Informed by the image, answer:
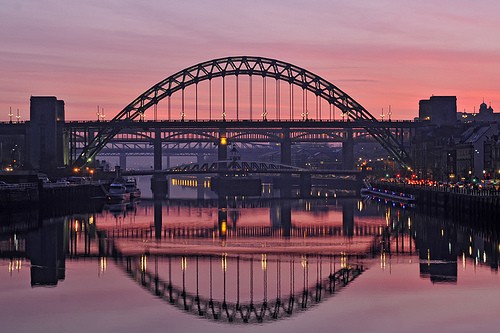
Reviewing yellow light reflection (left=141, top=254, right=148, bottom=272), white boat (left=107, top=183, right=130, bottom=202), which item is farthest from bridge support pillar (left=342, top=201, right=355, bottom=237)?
white boat (left=107, top=183, right=130, bottom=202)

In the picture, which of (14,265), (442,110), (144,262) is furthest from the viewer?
(442,110)

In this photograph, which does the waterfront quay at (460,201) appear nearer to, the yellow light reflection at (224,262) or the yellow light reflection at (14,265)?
the yellow light reflection at (224,262)

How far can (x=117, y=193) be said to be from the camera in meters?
132

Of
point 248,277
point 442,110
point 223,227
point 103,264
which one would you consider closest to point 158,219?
point 223,227

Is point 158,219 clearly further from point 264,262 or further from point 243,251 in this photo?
point 264,262

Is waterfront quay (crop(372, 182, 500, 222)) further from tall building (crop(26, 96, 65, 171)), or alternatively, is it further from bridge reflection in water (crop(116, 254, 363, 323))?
tall building (crop(26, 96, 65, 171))

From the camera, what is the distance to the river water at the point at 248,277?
137 feet

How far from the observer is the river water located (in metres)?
41.8

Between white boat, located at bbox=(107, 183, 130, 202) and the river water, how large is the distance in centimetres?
4071

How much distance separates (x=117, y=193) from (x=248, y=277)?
81.3 metres

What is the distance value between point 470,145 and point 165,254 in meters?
75.8

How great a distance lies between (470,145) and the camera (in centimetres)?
13238

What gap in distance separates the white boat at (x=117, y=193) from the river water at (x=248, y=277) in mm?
40714

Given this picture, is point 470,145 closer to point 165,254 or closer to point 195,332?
point 165,254
